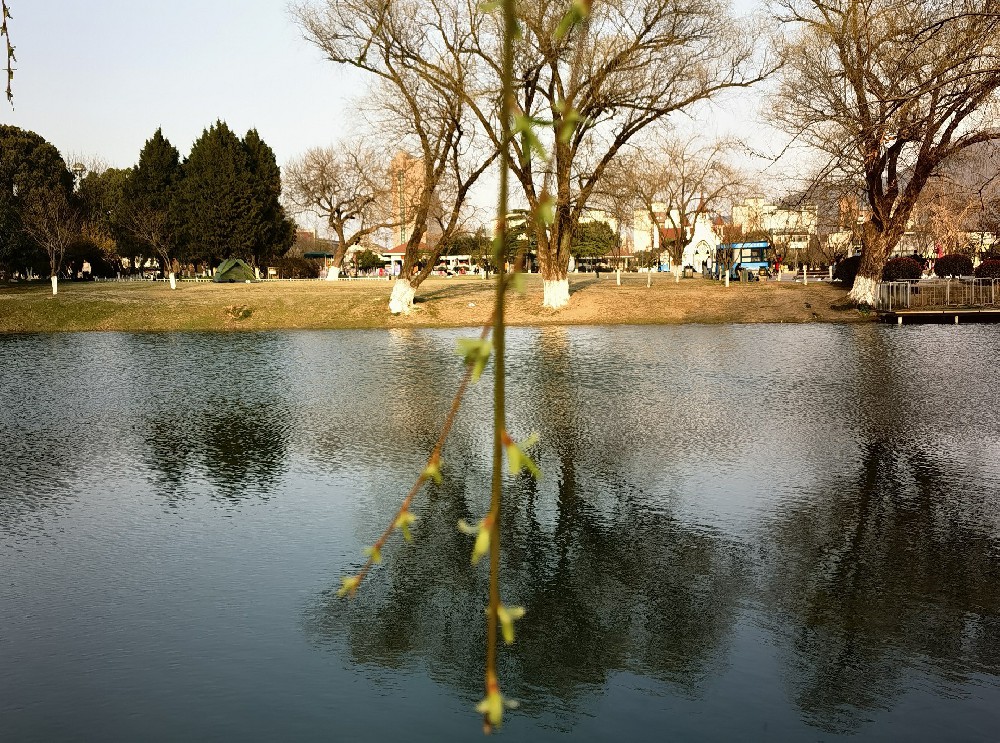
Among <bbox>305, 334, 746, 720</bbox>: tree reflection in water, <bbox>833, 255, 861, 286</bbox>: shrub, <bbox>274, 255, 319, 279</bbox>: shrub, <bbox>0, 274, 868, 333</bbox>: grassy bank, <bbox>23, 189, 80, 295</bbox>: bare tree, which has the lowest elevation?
<bbox>305, 334, 746, 720</bbox>: tree reflection in water

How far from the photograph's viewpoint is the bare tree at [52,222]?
6488cm

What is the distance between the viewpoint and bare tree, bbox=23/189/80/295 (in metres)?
64.9

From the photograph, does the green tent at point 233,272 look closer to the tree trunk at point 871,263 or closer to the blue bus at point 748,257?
the blue bus at point 748,257

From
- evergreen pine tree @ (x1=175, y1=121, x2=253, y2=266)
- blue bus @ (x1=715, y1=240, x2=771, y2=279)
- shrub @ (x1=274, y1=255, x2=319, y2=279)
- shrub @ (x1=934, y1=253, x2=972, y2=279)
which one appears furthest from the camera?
shrub @ (x1=274, y1=255, x2=319, y2=279)

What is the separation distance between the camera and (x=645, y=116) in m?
40.6

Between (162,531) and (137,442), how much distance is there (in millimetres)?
5847

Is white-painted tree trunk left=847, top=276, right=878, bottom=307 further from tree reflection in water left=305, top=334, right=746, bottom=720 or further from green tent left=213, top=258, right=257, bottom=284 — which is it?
green tent left=213, top=258, right=257, bottom=284

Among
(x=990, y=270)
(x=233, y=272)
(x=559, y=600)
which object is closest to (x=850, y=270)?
(x=990, y=270)

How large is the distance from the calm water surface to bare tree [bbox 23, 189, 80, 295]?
51206 millimetres

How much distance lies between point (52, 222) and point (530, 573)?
6880 cm

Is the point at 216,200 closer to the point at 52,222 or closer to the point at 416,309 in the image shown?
the point at 52,222

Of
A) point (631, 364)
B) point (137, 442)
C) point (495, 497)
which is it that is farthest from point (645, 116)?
point (495, 497)

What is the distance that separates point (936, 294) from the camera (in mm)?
42156

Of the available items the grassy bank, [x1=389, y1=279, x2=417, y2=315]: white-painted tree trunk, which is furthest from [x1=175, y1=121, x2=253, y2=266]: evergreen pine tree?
[x1=389, y1=279, x2=417, y2=315]: white-painted tree trunk
